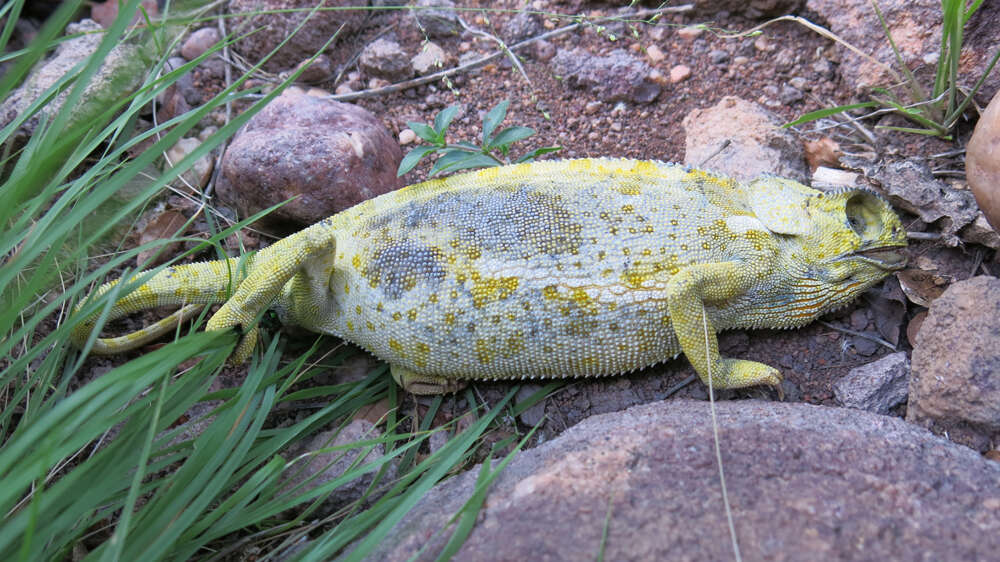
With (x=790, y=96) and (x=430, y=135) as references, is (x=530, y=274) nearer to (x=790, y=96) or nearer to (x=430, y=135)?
(x=430, y=135)

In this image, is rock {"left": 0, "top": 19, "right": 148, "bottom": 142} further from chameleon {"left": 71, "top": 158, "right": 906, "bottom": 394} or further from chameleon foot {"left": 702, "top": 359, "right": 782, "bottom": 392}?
chameleon foot {"left": 702, "top": 359, "right": 782, "bottom": 392}

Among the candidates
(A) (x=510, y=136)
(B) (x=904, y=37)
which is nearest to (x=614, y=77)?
(A) (x=510, y=136)

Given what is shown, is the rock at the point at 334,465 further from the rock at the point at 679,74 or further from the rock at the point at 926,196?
the rock at the point at 679,74

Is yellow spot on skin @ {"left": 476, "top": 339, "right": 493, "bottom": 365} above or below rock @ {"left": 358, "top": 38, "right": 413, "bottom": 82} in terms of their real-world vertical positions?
below

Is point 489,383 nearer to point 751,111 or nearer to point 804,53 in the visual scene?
point 751,111

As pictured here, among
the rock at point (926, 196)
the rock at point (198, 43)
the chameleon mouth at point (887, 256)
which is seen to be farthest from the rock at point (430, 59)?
the chameleon mouth at point (887, 256)

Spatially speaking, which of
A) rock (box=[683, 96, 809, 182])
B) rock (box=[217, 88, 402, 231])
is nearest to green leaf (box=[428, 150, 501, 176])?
rock (box=[217, 88, 402, 231])
